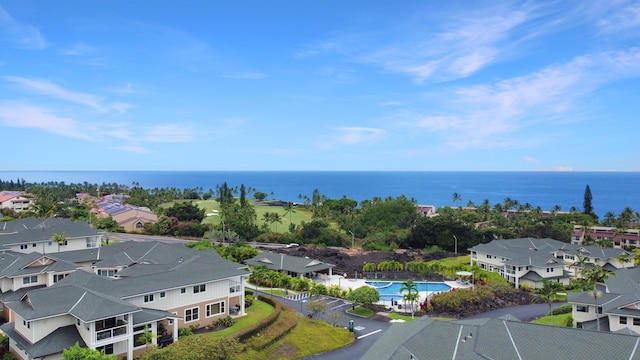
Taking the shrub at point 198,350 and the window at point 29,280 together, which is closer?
the shrub at point 198,350

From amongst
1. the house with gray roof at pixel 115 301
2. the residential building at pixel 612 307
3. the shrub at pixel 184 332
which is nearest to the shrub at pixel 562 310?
the residential building at pixel 612 307

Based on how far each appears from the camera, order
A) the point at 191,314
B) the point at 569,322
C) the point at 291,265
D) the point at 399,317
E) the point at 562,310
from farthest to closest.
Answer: the point at 291,265
the point at 562,310
the point at 399,317
the point at 569,322
the point at 191,314

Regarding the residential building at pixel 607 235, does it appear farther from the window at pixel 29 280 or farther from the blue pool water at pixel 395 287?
the window at pixel 29 280

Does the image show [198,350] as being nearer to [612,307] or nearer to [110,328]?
[110,328]

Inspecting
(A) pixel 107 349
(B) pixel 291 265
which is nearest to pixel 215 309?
(A) pixel 107 349

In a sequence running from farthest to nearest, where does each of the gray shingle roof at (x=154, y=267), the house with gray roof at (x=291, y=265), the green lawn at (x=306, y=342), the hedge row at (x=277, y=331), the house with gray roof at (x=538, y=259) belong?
the house with gray roof at (x=291, y=265) < the house with gray roof at (x=538, y=259) < the hedge row at (x=277, y=331) < the gray shingle roof at (x=154, y=267) < the green lawn at (x=306, y=342)

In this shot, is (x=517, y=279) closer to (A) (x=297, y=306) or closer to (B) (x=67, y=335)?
(A) (x=297, y=306)
